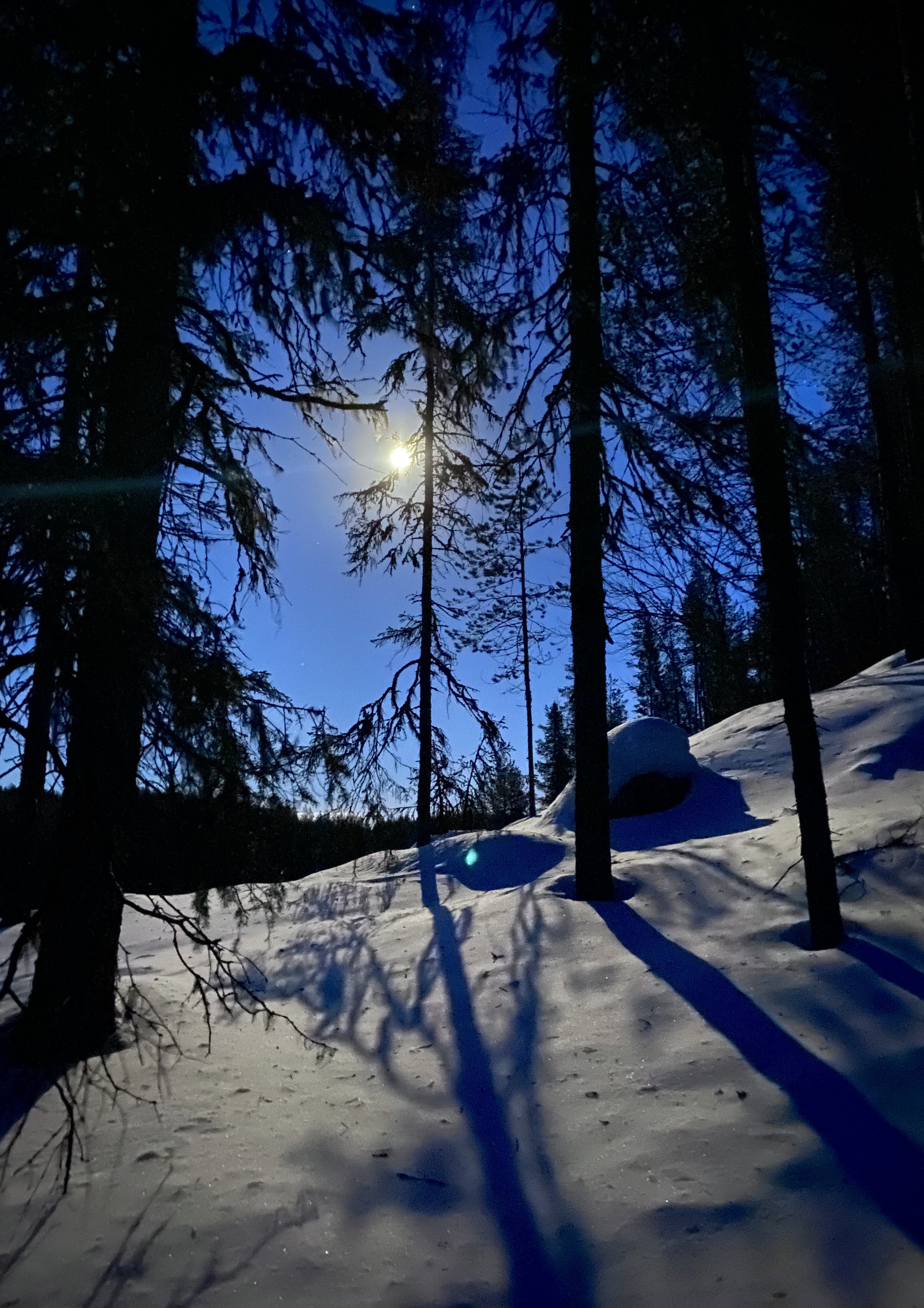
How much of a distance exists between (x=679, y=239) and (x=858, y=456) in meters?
2.55

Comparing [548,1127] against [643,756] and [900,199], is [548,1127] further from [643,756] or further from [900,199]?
[643,756]

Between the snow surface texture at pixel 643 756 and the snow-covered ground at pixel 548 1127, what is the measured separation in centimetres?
563

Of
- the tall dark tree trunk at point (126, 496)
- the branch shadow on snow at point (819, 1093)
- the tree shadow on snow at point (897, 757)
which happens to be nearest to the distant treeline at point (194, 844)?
the tall dark tree trunk at point (126, 496)

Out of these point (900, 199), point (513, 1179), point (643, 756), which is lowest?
point (513, 1179)

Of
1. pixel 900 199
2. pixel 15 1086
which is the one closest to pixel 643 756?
pixel 900 199

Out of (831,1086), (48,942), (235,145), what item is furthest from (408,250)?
(831,1086)

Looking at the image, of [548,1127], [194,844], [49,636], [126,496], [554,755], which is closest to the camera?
[49,636]

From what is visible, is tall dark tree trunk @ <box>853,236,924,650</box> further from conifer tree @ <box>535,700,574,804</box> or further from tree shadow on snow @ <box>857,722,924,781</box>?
conifer tree @ <box>535,700,574,804</box>

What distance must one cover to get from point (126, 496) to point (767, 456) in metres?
4.09

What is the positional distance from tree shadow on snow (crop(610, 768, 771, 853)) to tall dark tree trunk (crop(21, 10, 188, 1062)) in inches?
273

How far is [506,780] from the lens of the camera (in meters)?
12.0

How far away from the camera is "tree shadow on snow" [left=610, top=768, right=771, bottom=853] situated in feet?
32.6

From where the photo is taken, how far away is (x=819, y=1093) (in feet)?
10.3

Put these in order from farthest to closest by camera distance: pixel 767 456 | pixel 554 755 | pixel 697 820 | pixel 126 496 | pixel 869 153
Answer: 1. pixel 554 755
2. pixel 697 820
3. pixel 869 153
4. pixel 767 456
5. pixel 126 496
